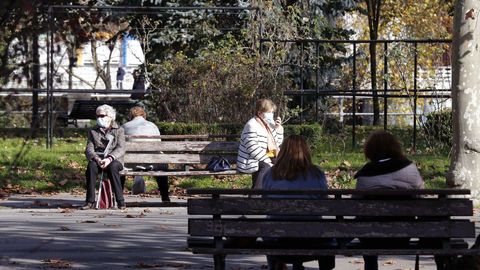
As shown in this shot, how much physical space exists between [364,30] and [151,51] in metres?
20.4

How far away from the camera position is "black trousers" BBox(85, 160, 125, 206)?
1614cm

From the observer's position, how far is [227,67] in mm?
22328

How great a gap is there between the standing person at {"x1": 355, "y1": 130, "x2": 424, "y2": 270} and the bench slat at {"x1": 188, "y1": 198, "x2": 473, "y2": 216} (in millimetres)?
590

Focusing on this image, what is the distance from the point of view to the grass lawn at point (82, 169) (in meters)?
18.8

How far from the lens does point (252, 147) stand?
14.7m

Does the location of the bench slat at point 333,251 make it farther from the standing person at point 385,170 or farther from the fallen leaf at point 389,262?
the fallen leaf at point 389,262


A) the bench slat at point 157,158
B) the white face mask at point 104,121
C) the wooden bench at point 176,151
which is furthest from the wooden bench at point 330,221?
the bench slat at point 157,158

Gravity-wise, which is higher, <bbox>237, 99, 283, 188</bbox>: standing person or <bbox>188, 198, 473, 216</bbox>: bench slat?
<bbox>237, 99, 283, 188</bbox>: standing person

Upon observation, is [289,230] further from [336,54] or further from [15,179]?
[336,54]

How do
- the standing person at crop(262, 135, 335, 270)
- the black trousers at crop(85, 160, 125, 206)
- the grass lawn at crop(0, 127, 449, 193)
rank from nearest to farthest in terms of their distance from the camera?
the standing person at crop(262, 135, 335, 270)
the black trousers at crop(85, 160, 125, 206)
the grass lawn at crop(0, 127, 449, 193)

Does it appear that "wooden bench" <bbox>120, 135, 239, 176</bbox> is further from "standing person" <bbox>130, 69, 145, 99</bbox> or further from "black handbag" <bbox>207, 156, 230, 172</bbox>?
"standing person" <bbox>130, 69, 145, 99</bbox>

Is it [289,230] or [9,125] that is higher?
[9,125]

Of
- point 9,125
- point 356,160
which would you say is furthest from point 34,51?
point 356,160

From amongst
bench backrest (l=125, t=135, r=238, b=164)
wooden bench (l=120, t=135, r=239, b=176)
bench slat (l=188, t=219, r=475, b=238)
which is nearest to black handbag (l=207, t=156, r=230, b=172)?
wooden bench (l=120, t=135, r=239, b=176)
